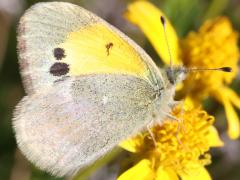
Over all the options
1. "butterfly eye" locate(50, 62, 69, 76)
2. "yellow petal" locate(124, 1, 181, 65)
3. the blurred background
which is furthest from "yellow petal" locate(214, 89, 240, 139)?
"butterfly eye" locate(50, 62, 69, 76)

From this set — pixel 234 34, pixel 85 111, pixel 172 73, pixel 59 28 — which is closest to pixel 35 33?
pixel 59 28

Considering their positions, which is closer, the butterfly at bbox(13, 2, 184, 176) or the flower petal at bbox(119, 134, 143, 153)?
the butterfly at bbox(13, 2, 184, 176)

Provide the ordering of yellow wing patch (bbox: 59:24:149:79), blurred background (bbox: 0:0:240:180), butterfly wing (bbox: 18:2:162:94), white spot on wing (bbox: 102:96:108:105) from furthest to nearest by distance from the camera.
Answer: blurred background (bbox: 0:0:240:180), white spot on wing (bbox: 102:96:108:105), yellow wing patch (bbox: 59:24:149:79), butterfly wing (bbox: 18:2:162:94)

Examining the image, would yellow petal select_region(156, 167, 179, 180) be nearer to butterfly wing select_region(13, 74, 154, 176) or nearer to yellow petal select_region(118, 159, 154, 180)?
yellow petal select_region(118, 159, 154, 180)

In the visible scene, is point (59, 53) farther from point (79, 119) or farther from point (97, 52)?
point (79, 119)

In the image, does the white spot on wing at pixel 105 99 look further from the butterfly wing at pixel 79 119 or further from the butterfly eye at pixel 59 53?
the butterfly eye at pixel 59 53

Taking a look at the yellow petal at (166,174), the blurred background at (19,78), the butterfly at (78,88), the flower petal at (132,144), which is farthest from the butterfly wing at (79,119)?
the blurred background at (19,78)

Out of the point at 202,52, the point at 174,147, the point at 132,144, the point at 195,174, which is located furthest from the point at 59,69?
the point at 202,52

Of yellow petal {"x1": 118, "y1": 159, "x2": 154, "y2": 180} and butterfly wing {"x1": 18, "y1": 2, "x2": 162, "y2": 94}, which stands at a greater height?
butterfly wing {"x1": 18, "y1": 2, "x2": 162, "y2": 94}
